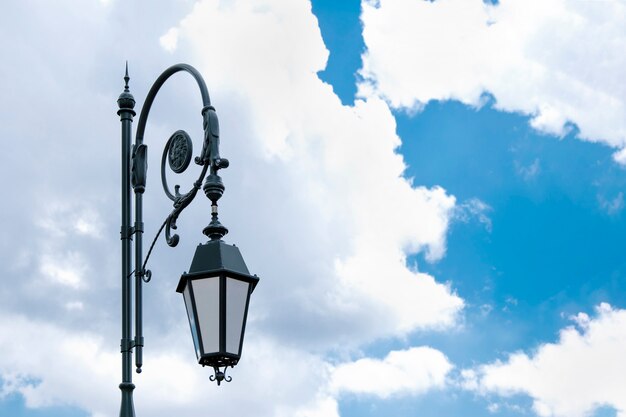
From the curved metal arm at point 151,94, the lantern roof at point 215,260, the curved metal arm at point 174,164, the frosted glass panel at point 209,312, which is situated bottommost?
the frosted glass panel at point 209,312

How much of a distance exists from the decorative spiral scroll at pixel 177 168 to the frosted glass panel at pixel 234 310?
1194 millimetres

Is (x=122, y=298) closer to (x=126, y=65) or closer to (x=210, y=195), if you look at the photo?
(x=210, y=195)

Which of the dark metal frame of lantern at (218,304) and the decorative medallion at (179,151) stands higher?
the decorative medallion at (179,151)

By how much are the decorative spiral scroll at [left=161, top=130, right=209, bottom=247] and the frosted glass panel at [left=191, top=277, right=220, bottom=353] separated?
3.81 feet

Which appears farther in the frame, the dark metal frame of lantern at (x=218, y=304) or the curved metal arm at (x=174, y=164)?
the curved metal arm at (x=174, y=164)

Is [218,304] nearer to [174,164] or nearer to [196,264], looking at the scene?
[196,264]

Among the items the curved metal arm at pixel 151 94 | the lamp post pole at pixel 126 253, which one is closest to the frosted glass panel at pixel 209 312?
the lamp post pole at pixel 126 253

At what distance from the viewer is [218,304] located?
29.3ft

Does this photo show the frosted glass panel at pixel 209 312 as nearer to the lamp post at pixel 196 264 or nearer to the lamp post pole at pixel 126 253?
the lamp post at pixel 196 264

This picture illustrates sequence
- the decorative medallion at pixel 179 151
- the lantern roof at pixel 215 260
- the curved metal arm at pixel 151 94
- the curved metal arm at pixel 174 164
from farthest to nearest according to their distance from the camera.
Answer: the curved metal arm at pixel 151 94 < the decorative medallion at pixel 179 151 < the curved metal arm at pixel 174 164 < the lantern roof at pixel 215 260

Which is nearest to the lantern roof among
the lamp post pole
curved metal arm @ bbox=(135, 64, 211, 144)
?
the lamp post pole

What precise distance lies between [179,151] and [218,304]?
2.06 metres

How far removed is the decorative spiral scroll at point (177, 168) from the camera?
1005 cm

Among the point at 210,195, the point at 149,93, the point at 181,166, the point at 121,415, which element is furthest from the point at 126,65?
the point at 121,415
